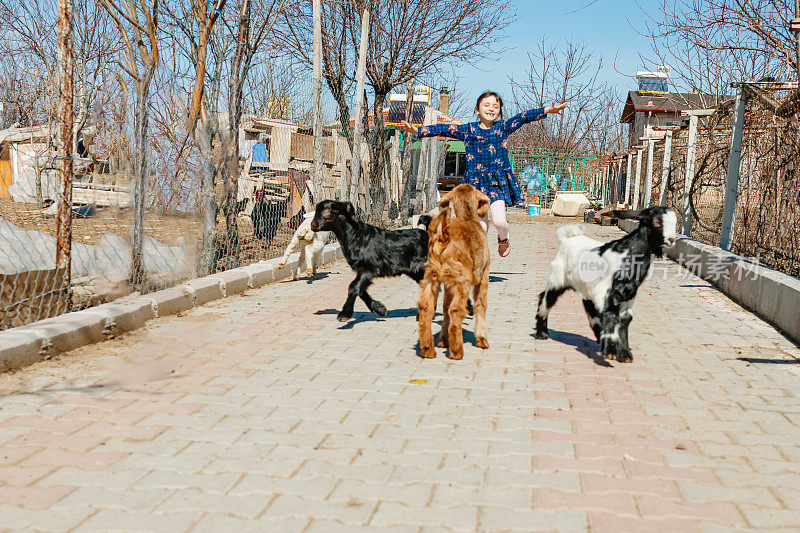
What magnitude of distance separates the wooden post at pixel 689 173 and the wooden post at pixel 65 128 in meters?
10.6

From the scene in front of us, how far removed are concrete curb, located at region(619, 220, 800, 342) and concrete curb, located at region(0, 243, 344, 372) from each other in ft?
16.3

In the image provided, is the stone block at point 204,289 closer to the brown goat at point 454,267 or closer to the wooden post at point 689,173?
the brown goat at point 454,267

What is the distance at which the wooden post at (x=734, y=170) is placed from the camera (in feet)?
30.2

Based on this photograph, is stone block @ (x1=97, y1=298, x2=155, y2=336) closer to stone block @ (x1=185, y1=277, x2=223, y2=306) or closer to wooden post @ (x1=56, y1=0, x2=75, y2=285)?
wooden post @ (x1=56, y1=0, x2=75, y2=285)

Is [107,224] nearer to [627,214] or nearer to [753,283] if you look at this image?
[627,214]

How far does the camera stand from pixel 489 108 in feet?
25.6

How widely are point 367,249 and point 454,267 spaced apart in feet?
5.88

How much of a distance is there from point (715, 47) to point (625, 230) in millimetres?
10116

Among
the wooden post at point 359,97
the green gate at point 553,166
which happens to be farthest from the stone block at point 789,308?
the green gate at point 553,166

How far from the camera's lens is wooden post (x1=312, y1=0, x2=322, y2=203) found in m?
9.99

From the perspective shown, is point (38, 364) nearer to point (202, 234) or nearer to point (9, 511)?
point (9, 511)

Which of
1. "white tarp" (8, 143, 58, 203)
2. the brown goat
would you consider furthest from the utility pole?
"white tarp" (8, 143, 58, 203)

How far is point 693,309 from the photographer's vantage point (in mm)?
7637

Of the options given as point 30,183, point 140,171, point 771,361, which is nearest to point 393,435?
point 771,361
